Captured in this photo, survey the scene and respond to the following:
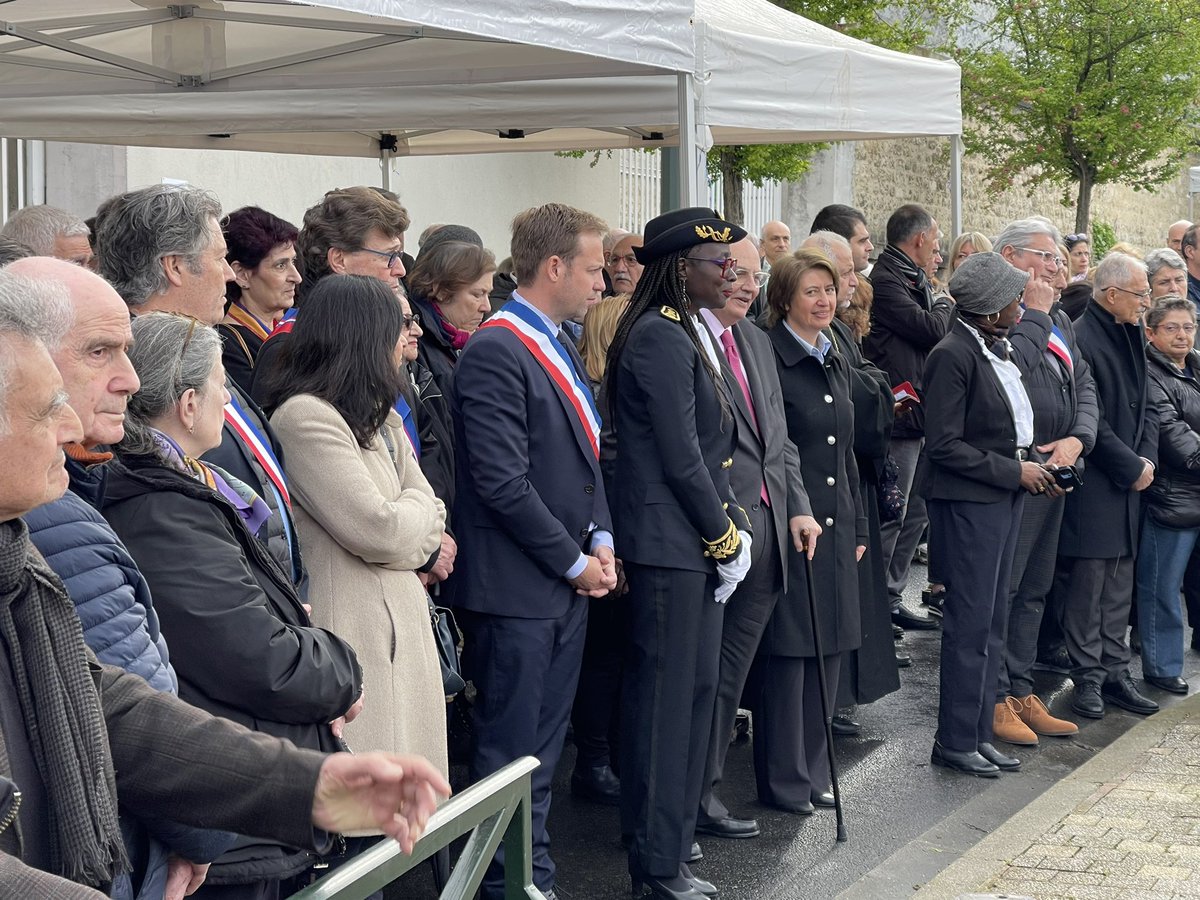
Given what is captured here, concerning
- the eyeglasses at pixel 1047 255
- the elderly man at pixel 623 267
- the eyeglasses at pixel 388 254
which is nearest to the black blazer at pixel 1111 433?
the eyeglasses at pixel 1047 255

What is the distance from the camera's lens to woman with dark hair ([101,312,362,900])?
2869 mm

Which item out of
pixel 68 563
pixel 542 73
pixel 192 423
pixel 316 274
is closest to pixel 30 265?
pixel 68 563

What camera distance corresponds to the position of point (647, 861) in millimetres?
4656

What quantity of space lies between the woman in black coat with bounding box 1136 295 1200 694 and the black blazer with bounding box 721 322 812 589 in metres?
2.93

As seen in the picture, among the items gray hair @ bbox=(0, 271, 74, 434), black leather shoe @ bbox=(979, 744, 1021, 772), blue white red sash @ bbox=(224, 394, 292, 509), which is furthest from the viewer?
black leather shoe @ bbox=(979, 744, 1021, 772)

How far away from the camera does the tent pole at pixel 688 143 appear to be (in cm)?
538

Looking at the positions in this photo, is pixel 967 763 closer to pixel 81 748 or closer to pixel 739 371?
pixel 739 371

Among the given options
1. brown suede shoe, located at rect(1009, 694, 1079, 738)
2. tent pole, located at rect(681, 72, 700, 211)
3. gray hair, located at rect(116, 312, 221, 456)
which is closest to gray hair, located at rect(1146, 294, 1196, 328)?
brown suede shoe, located at rect(1009, 694, 1079, 738)

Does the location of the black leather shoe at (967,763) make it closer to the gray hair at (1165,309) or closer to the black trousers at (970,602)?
the black trousers at (970,602)

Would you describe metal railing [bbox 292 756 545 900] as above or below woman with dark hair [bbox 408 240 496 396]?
below

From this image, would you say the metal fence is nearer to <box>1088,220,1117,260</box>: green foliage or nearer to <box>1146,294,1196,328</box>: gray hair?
<box>1088,220,1117,260</box>: green foliage

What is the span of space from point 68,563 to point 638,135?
245 inches

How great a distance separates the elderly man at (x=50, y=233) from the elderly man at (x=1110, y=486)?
466cm

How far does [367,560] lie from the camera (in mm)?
3748
